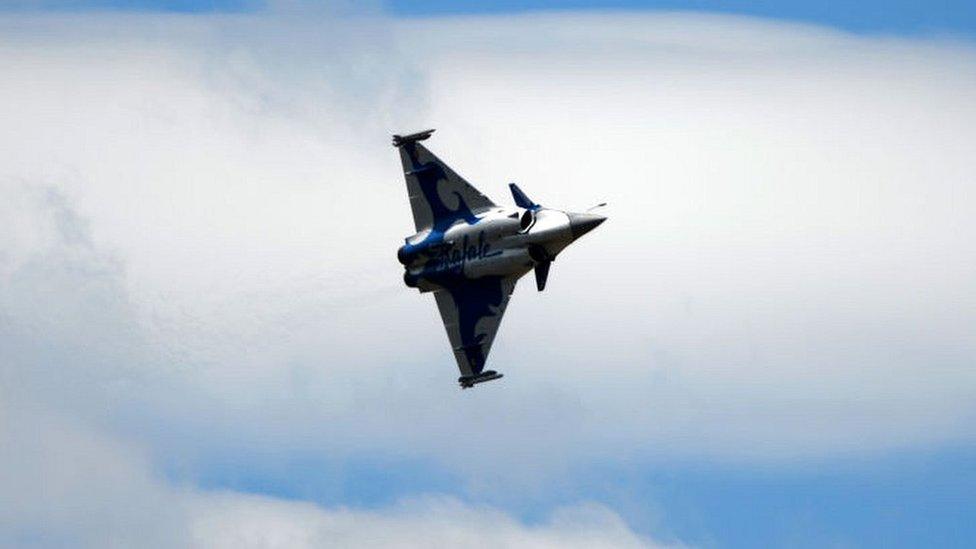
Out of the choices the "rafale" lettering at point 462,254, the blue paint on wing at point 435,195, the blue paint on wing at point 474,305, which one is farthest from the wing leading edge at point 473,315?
the blue paint on wing at point 435,195

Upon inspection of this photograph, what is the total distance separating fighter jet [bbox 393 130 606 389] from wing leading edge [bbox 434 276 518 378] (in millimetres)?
36

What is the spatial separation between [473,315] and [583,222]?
655cm

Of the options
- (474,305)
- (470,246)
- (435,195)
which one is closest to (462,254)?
(470,246)

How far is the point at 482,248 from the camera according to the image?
143 m

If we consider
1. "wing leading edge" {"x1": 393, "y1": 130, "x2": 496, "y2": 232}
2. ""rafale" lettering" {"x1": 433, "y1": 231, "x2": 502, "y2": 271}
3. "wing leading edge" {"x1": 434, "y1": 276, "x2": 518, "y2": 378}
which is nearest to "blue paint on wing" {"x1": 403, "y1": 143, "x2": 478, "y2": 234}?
"wing leading edge" {"x1": 393, "y1": 130, "x2": 496, "y2": 232}

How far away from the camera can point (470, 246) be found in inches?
5650

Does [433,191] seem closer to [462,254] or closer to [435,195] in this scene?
[435,195]

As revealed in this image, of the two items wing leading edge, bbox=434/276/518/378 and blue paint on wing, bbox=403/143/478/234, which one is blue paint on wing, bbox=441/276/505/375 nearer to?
wing leading edge, bbox=434/276/518/378

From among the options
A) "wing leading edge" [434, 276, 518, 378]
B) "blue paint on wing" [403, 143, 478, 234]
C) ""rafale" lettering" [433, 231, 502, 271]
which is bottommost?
"wing leading edge" [434, 276, 518, 378]

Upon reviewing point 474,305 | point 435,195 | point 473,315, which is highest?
point 435,195

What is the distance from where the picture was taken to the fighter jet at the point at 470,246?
142250 millimetres

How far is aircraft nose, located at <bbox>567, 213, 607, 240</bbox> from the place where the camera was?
14150 centimetres

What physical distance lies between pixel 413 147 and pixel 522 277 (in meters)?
6.73

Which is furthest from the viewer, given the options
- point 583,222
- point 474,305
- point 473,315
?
point 473,315
